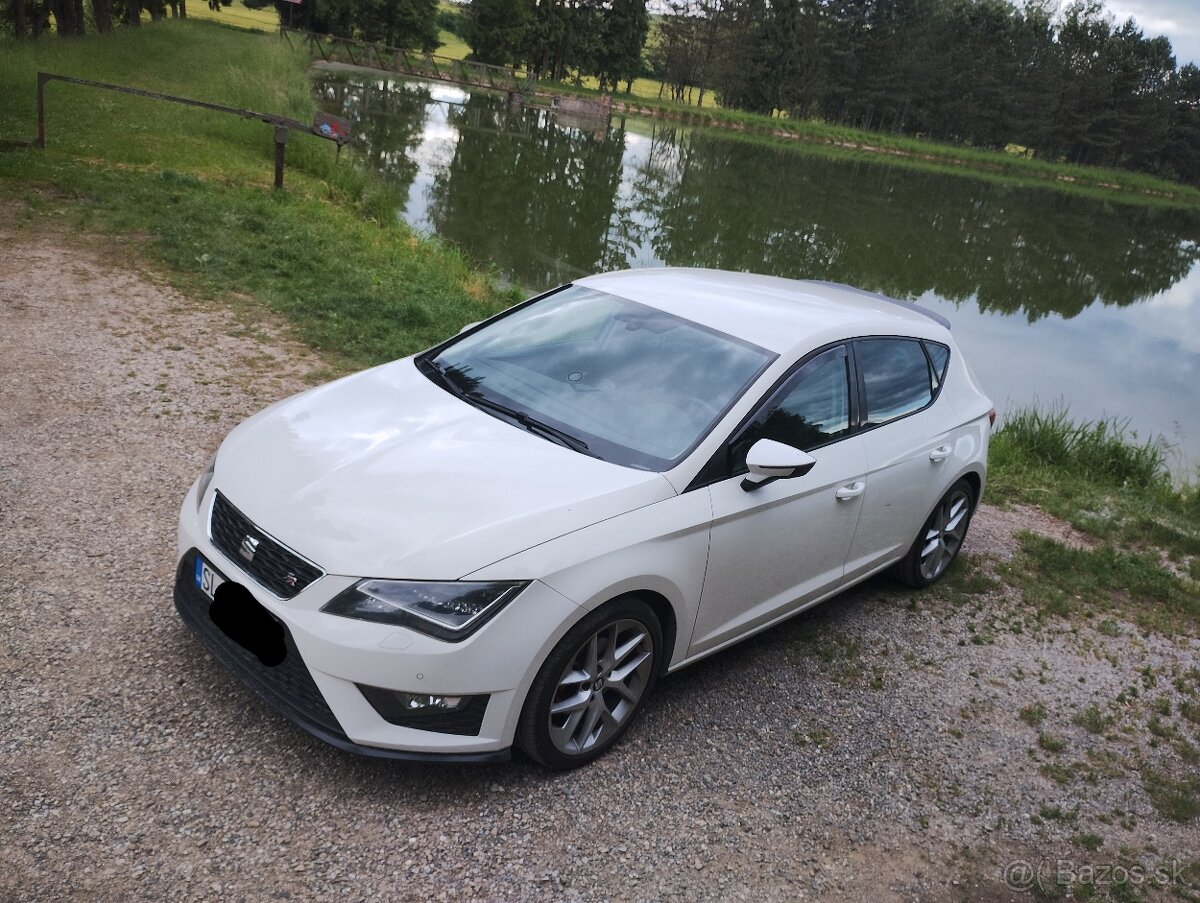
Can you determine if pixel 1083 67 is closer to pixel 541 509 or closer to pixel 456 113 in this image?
pixel 456 113

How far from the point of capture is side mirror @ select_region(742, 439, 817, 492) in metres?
3.70

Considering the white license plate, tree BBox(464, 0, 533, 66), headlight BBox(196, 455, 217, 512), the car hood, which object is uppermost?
tree BBox(464, 0, 533, 66)

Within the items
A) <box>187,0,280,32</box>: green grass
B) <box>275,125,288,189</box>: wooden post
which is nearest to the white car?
<box>275,125,288,189</box>: wooden post

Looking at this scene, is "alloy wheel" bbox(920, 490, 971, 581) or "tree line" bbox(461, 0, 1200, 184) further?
"tree line" bbox(461, 0, 1200, 184)

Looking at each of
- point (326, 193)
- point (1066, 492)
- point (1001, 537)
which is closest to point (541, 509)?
point (1001, 537)

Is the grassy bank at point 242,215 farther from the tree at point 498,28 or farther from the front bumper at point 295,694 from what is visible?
the tree at point 498,28

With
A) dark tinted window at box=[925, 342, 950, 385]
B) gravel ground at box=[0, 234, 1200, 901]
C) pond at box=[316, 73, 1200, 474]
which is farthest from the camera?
pond at box=[316, 73, 1200, 474]

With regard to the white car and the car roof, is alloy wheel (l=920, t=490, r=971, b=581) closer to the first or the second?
the white car

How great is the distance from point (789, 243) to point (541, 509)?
63.4 feet

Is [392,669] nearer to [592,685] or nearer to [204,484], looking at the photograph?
[592,685]

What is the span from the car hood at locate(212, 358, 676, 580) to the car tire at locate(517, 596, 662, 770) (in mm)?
382

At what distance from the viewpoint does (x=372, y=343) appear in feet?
27.4

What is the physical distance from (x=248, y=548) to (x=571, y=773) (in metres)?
1.43

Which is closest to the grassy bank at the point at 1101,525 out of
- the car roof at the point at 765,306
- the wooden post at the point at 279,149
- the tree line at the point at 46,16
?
the car roof at the point at 765,306
